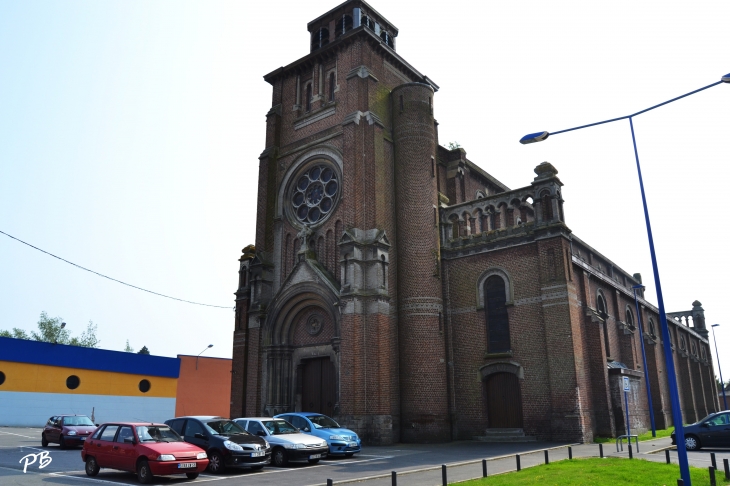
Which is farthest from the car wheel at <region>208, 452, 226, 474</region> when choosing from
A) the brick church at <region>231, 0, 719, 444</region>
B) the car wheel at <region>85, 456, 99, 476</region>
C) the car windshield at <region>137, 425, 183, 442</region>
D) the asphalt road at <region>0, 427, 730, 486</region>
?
the brick church at <region>231, 0, 719, 444</region>

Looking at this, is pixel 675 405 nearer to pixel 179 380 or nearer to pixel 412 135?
pixel 412 135

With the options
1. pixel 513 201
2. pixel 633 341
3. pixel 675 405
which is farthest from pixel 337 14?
pixel 675 405

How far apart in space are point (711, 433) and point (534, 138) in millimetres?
14207

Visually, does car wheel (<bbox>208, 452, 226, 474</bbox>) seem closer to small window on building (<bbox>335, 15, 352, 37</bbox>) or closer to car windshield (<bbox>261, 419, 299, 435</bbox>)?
car windshield (<bbox>261, 419, 299, 435</bbox>)

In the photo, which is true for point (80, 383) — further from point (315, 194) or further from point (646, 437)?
point (646, 437)

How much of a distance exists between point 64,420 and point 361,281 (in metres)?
13.9

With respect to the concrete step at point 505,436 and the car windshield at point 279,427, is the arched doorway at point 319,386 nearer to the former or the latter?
the concrete step at point 505,436

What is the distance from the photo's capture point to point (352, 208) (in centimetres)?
2794

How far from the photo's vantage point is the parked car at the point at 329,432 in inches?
766

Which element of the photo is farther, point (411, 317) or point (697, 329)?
point (697, 329)

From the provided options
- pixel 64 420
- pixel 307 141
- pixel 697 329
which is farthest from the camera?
pixel 697 329

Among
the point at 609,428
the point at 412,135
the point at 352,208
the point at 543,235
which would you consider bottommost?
the point at 609,428

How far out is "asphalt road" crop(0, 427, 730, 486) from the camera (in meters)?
13.8

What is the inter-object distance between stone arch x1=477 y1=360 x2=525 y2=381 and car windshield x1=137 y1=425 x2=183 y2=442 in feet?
50.3
